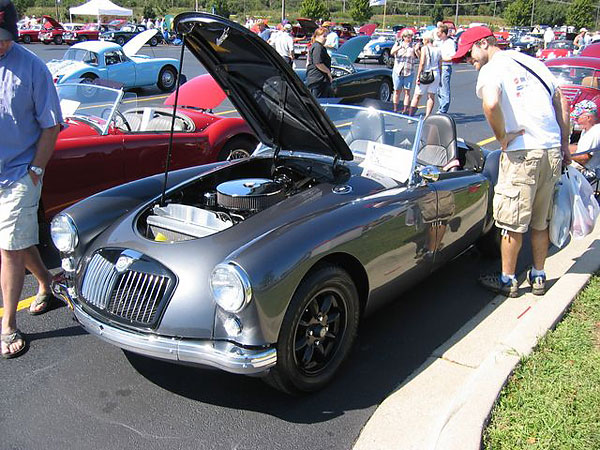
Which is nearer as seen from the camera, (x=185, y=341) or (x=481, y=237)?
(x=185, y=341)

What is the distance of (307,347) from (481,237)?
246 cm

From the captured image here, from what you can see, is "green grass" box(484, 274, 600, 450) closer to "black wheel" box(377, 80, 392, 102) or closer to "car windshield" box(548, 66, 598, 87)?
"car windshield" box(548, 66, 598, 87)

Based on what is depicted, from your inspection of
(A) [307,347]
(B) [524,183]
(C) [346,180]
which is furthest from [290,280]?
(B) [524,183]

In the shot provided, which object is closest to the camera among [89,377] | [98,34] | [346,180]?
[89,377]

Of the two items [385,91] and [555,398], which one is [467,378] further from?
[385,91]

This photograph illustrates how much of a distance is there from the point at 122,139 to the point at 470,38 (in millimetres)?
3265

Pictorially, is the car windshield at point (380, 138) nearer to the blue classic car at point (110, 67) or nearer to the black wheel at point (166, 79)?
the blue classic car at point (110, 67)

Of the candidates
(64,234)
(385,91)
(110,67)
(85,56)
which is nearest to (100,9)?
(85,56)

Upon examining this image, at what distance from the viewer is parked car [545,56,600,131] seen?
33.5ft

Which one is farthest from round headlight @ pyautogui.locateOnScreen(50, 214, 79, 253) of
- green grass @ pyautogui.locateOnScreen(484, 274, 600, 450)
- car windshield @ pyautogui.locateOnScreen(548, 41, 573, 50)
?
car windshield @ pyautogui.locateOnScreen(548, 41, 573, 50)

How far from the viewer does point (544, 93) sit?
377 cm

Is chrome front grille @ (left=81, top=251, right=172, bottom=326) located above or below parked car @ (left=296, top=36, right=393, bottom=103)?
below

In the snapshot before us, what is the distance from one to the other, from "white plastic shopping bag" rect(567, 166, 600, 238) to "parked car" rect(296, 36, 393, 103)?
296 inches

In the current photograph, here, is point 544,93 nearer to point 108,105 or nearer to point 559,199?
point 559,199
